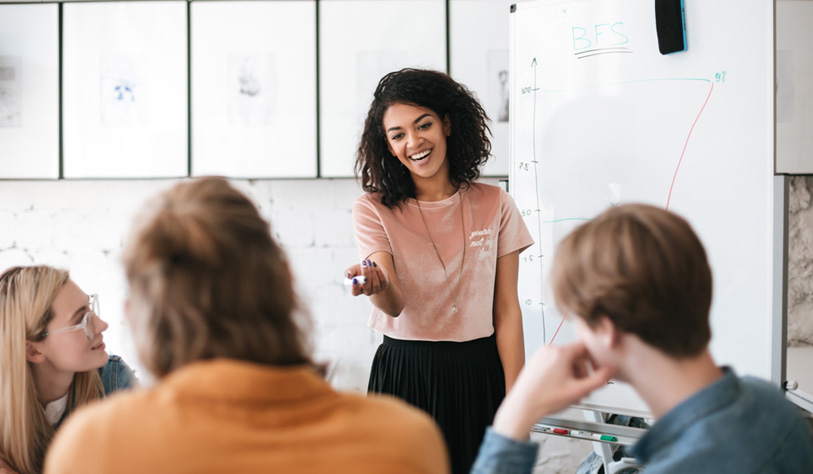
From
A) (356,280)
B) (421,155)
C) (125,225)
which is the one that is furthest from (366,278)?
(125,225)

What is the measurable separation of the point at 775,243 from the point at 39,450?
5.20 ft

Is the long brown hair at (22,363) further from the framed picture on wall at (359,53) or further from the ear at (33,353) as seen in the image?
the framed picture on wall at (359,53)

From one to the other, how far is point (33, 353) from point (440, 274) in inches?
32.8

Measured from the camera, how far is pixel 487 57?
2256 mm

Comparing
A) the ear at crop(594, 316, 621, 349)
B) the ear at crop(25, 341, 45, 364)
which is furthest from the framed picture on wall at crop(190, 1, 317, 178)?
the ear at crop(594, 316, 621, 349)

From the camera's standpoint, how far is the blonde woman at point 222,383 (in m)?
0.55

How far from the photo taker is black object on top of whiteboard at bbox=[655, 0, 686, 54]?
156 centimetres

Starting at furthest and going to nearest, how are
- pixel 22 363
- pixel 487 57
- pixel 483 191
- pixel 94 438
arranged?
pixel 487 57 → pixel 483 191 → pixel 22 363 → pixel 94 438

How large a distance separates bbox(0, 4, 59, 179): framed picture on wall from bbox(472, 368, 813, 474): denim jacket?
220 centimetres

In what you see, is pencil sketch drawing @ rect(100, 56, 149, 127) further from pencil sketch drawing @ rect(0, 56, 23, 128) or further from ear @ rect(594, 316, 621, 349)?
ear @ rect(594, 316, 621, 349)

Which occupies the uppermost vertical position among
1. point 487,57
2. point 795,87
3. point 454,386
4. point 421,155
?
point 487,57

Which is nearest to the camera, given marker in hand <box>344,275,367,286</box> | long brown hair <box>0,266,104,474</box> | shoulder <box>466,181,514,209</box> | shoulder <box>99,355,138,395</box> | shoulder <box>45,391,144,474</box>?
shoulder <box>45,391,144,474</box>

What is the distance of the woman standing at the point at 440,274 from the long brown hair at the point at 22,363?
25.5 inches

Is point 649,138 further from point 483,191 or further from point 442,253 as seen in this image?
point 442,253
